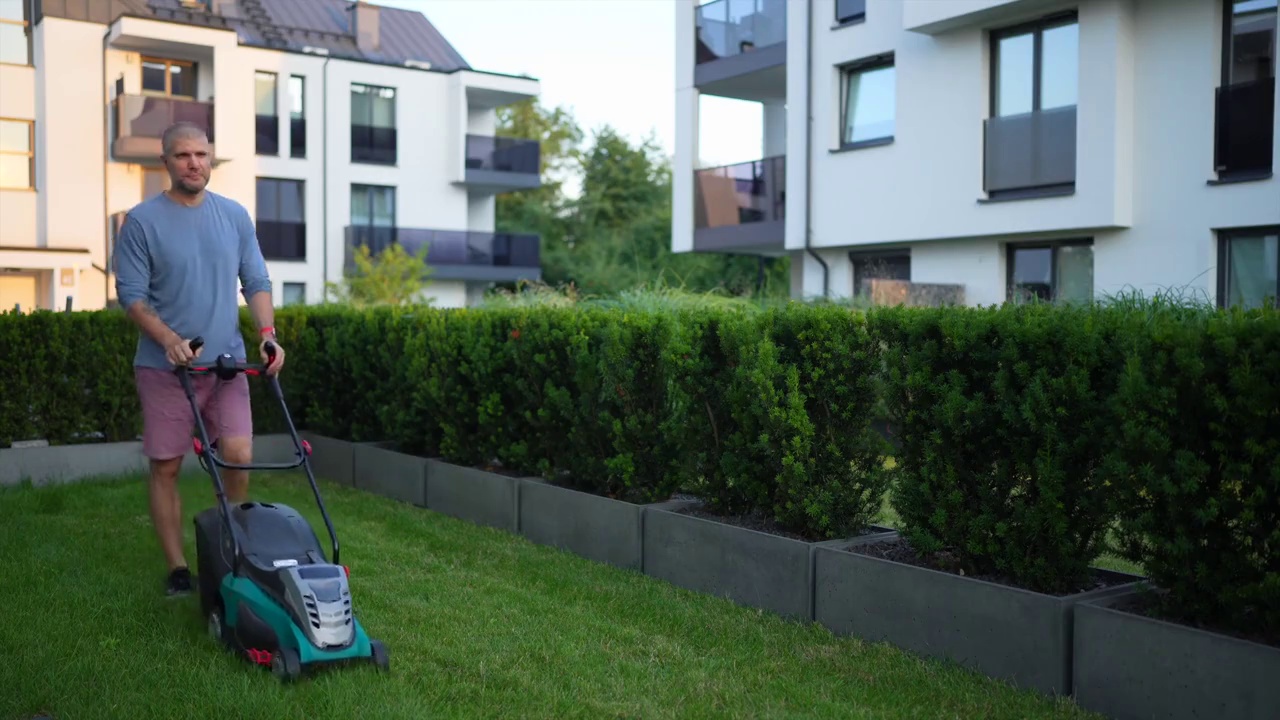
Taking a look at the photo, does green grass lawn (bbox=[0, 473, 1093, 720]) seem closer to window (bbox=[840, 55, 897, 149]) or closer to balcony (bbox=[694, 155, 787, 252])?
window (bbox=[840, 55, 897, 149])

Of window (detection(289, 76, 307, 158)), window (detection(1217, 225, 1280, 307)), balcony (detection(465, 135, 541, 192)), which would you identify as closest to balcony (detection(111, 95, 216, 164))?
window (detection(289, 76, 307, 158))

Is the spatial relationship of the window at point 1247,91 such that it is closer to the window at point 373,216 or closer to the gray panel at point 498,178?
the window at point 373,216

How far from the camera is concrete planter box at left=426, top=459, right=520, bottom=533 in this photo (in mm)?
7551

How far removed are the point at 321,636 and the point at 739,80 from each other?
62.4 ft

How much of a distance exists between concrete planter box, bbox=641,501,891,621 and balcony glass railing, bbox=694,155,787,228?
46.0 feet

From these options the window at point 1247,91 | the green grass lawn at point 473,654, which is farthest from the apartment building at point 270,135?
the green grass lawn at point 473,654

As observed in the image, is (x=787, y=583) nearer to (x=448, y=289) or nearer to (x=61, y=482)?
(x=61, y=482)

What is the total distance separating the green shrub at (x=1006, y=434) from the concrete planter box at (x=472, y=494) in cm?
315

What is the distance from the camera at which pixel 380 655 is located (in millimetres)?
4438

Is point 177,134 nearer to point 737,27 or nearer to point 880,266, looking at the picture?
point 880,266

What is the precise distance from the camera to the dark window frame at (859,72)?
1759 centimetres

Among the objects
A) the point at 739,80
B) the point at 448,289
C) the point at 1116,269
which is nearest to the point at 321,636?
the point at 1116,269

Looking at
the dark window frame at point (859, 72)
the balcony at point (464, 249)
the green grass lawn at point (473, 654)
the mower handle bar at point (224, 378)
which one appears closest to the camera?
the green grass lawn at point (473, 654)

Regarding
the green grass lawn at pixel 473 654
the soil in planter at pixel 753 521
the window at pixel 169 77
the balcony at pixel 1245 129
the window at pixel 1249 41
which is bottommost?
the green grass lawn at pixel 473 654
